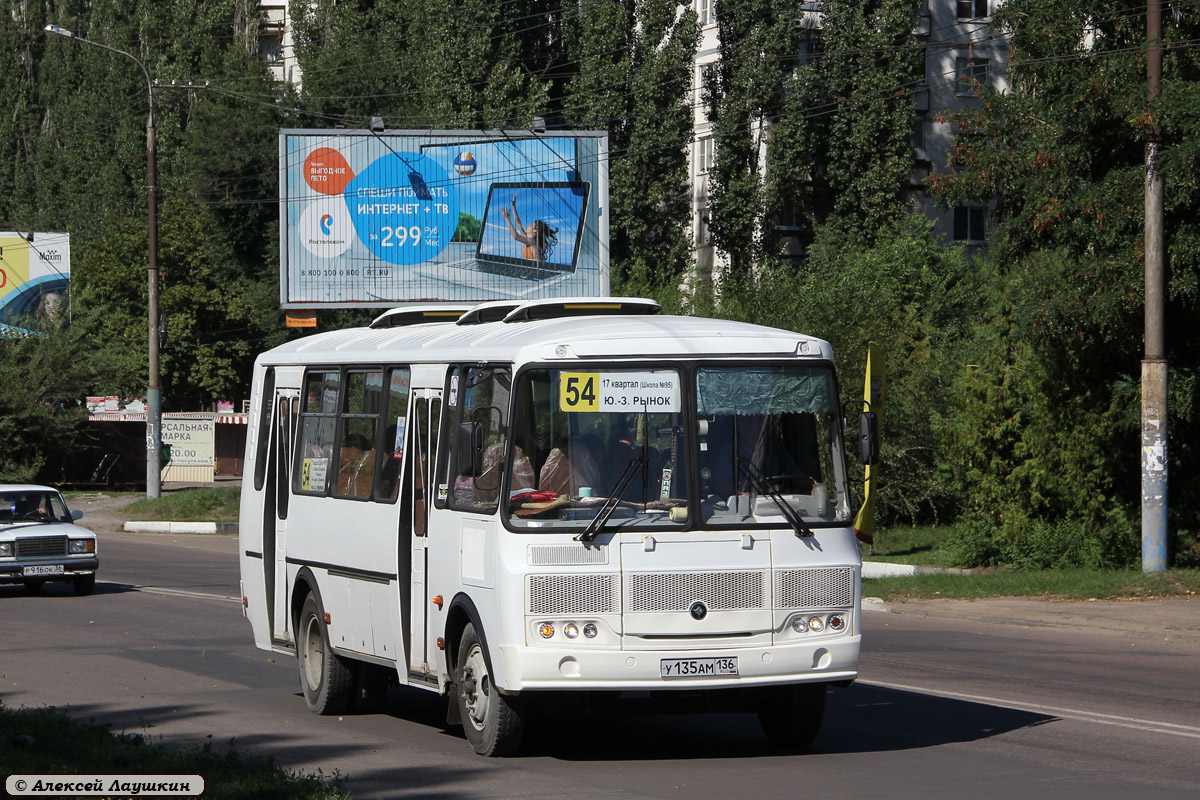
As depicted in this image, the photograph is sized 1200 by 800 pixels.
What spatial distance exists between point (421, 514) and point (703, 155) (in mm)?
48795

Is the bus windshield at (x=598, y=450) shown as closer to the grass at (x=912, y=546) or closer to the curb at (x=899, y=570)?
the curb at (x=899, y=570)

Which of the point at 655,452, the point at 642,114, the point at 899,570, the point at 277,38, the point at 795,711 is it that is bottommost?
the point at 899,570

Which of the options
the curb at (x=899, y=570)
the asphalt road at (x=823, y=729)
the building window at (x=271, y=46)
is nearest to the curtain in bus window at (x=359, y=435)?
the asphalt road at (x=823, y=729)

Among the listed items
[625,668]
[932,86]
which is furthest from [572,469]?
[932,86]

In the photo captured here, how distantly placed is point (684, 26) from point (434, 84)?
844cm

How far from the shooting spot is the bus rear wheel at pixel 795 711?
10008 millimetres

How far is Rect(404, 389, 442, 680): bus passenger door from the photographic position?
1066cm

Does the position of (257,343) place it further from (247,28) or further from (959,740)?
(959,740)

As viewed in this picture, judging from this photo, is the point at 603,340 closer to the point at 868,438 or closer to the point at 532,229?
the point at 868,438

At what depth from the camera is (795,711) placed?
32.9 ft

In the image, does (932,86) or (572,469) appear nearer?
(572,469)

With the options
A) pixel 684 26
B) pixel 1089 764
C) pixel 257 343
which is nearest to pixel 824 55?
pixel 684 26

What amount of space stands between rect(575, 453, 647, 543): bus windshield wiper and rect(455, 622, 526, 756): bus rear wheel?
0.98m

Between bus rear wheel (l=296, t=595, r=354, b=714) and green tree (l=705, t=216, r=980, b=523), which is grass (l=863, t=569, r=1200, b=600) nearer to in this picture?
green tree (l=705, t=216, r=980, b=523)
